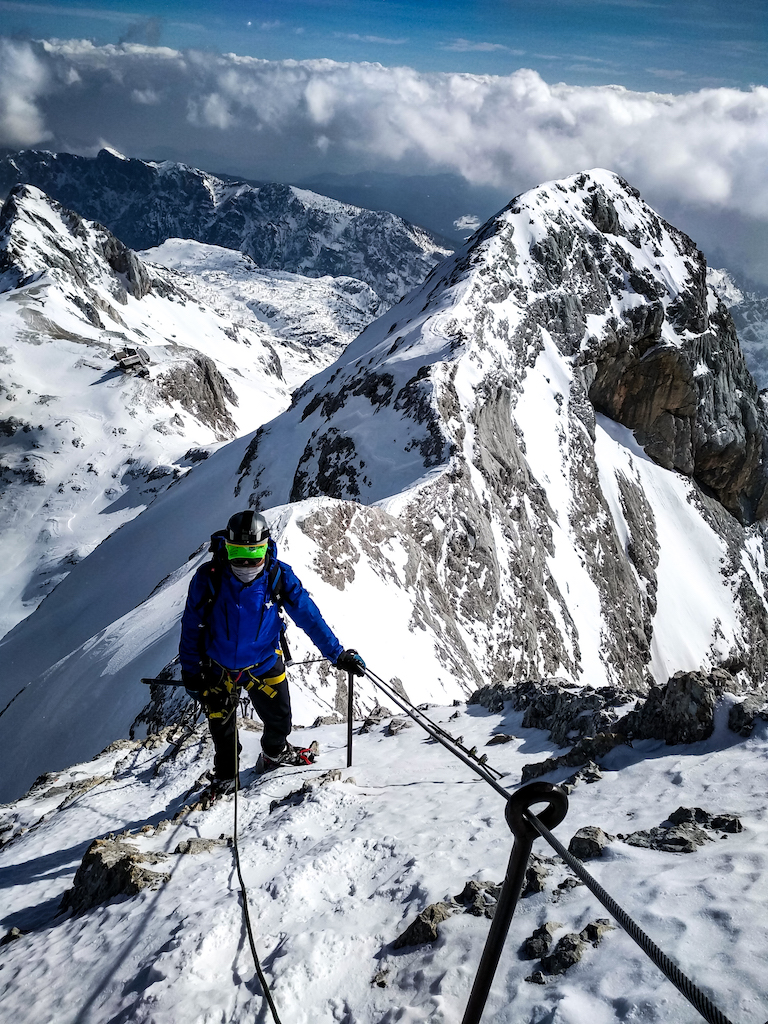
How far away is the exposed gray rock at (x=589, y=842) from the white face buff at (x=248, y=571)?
450 centimetres

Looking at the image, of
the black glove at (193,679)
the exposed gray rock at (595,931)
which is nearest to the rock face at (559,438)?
the exposed gray rock at (595,931)

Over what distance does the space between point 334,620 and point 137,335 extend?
4558 inches

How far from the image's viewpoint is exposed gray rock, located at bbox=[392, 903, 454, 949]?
15.5 ft

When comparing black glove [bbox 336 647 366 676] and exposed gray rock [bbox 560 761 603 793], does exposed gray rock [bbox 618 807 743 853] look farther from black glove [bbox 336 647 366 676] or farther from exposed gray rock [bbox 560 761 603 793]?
black glove [bbox 336 647 366 676]

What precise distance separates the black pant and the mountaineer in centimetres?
1

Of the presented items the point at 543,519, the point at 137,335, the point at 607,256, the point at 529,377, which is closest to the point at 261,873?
the point at 543,519

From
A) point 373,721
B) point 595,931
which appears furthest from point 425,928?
point 373,721

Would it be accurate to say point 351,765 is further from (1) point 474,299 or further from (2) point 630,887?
(1) point 474,299

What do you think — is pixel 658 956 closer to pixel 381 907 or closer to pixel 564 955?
pixel 564 955

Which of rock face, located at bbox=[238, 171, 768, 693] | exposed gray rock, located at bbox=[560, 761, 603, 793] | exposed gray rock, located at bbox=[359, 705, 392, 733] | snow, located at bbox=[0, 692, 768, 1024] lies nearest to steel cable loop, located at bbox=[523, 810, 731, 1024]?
snow, located at bbox=[0, 692, 768, 1024]

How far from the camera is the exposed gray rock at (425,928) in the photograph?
15.5 feet

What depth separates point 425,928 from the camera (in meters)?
4.74

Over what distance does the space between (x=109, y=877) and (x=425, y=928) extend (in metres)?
3.49

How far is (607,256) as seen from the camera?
2218 inches
